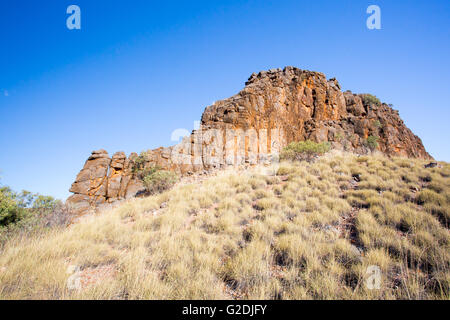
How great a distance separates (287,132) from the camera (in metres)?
26.4

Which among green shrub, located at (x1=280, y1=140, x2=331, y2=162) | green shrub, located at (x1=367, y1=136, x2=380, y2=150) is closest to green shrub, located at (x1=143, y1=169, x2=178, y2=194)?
green shrub, located at (x1=280, y1=140, x2=331, y2=162)

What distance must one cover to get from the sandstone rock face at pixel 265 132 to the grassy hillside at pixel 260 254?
11387 millimetres

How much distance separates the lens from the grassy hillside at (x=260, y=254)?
2482 mm

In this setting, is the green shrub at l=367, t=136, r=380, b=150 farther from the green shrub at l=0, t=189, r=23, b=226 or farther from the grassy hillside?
the green shrub at l=0, t=189, r=23, b=226

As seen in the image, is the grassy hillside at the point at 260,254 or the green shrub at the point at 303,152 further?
the green shrub at the point at 303,152

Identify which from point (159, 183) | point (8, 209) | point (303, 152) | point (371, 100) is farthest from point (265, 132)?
point (371, 100)

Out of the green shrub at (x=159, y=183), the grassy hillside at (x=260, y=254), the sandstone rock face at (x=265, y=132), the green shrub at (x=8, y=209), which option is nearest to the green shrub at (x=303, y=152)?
the sandstone rock face at (x=265, y=132)

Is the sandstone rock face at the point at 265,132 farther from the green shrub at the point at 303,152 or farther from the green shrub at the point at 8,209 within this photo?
the green shrub at the point at 8,209

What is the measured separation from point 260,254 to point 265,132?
2154cm

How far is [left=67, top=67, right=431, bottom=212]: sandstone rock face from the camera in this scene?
15.9 m
